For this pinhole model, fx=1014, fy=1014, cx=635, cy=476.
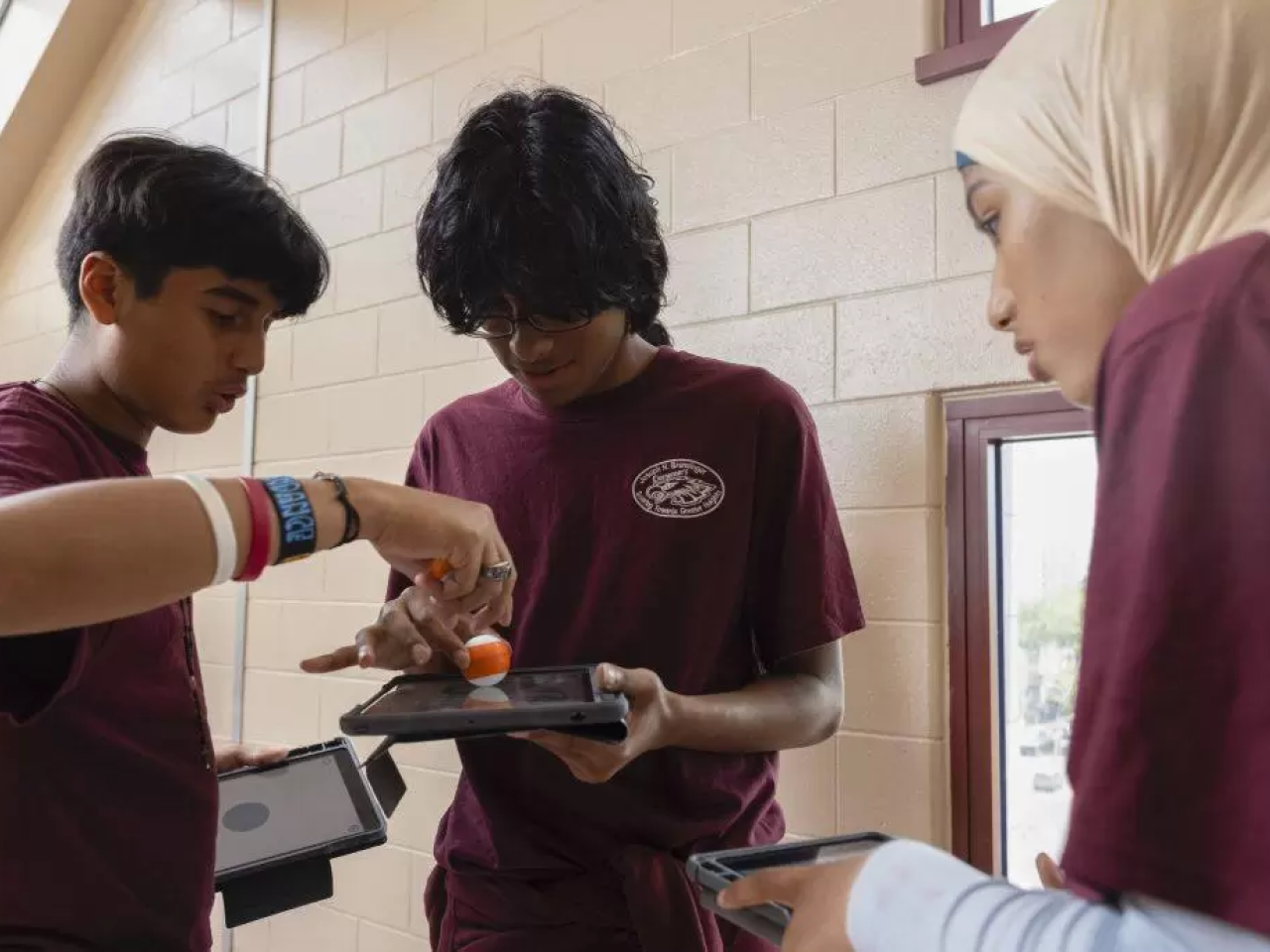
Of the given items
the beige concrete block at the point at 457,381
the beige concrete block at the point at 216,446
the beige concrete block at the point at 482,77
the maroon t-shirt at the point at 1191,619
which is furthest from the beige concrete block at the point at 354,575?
the maroon t-shirt at the point at 1191,619

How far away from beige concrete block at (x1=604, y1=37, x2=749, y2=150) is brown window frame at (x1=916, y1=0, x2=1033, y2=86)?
30 cm

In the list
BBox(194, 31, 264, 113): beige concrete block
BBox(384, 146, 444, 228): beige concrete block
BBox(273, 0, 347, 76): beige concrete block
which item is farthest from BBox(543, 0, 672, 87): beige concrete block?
BBox(194, 31, 264, 113): beige concrete block

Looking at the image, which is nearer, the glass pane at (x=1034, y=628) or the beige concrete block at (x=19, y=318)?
the glass pane at (x=1034, y=628)

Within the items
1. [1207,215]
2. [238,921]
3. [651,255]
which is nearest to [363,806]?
[238,921]

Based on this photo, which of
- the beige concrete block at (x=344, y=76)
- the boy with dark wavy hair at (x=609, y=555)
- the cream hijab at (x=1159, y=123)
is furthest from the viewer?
the beige concrete block at (x=344, y=76)

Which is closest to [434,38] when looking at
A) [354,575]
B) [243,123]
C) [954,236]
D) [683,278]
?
[243,123]

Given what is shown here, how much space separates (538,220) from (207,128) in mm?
1806

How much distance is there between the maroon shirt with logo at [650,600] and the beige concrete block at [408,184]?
0.97 m

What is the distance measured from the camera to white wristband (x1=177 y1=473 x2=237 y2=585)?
0.71 m

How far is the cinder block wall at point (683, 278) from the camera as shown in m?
1.31

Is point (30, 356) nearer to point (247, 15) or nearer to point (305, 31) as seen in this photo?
point (247, 15)

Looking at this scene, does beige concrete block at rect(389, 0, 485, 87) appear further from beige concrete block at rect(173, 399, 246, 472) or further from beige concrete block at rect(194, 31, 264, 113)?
beige concrete block at rect(173, 399, 246, 472)

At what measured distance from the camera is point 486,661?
1.03 m

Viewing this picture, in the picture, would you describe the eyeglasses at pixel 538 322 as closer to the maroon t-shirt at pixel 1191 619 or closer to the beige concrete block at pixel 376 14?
the maroon t-shirt at pixel 1191 619
